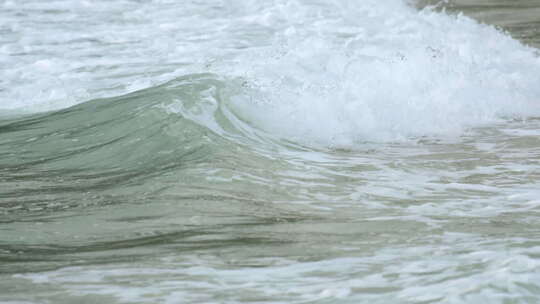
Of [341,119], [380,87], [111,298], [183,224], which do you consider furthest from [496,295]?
[380,87]

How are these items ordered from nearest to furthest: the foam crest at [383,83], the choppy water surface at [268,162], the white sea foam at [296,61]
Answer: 1. the choppy water surface at [268,162]
2. the foam crest at [383,83]
3. the white sea foam at [296,61]

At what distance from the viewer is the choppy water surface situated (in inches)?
122

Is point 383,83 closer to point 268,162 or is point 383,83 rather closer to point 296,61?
point 296,61

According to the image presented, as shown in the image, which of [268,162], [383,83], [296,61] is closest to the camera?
[268,162]

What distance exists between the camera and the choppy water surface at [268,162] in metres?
3.10

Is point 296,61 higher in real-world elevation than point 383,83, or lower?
higher

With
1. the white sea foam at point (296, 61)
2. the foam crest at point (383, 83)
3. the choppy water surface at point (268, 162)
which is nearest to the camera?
the choppy water surface at point (268, 162)

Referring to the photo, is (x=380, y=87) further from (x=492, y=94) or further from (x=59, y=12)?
(x=59, y=12)

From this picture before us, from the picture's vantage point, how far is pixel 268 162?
500cm

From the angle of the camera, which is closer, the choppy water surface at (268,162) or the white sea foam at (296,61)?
the choppy water surface at (268,162)

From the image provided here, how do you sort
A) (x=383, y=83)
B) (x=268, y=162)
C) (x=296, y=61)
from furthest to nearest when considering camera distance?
(x=296, y=61) → (x=383, y=83) → (x=268, y=162)

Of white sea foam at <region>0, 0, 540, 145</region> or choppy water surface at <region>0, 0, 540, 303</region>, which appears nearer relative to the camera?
choppy water surface at <region>0, 0, 540, 303</region>

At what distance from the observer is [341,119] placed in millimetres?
5867

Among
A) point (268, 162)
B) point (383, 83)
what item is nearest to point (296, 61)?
point (383, 83)
